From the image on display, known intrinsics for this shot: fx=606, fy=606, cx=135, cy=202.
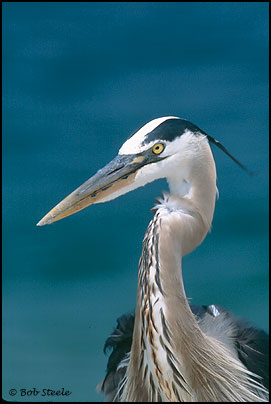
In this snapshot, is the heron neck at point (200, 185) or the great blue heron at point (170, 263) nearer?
the great blue heron at point (170, 263)

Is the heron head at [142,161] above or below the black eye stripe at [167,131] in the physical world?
below

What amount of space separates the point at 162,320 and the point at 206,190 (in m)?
0.41

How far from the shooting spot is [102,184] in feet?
5.94

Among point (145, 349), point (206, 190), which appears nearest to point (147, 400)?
point (145, 349)

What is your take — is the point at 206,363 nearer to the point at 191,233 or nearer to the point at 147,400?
the point at 147,400

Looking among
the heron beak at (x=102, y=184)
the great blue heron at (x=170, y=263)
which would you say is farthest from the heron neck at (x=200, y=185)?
the heron beak at (x=102, y=184)

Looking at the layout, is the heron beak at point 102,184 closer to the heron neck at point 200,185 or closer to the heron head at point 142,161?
the heron head at point 142,161

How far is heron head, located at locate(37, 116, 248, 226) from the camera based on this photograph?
1.79 m

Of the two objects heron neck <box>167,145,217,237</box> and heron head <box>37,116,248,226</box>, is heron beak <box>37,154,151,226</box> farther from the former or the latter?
heron neck <box>167,145,217,237</box>

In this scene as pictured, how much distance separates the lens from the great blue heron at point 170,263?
1.69 m

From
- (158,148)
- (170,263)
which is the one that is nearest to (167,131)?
(158,148)

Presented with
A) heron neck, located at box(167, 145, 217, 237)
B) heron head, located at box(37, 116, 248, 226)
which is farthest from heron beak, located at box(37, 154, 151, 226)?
heron neck, located at box(167, 145, 217, 237)

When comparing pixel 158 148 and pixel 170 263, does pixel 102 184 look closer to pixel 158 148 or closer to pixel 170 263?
pixel 158 148

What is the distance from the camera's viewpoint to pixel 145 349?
171 centimetres
